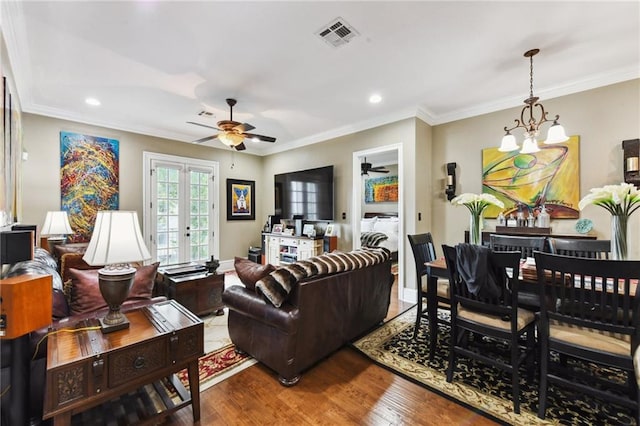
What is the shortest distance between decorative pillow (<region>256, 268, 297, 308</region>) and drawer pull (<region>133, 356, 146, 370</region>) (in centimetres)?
81

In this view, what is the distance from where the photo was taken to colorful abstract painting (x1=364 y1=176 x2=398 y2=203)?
7457 mm

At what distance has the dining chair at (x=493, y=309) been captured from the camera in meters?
1.81

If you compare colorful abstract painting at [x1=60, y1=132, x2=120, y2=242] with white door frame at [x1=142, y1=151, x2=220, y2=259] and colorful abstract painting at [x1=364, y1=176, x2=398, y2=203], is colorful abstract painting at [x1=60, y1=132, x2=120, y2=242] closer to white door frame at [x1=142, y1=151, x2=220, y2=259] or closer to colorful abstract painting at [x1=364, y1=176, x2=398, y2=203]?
white door frame at [x1=142, y1=151, x2=220, y2=259]

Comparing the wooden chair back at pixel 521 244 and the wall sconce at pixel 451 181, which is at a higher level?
the wall sconce at pixel 451 181

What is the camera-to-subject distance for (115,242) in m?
1.59

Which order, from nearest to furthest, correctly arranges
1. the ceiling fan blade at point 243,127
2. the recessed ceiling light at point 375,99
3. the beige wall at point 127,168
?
the ceiling fan blade at point 243,127 → the recessed ceiling light at point 375,99 → the beige wall at point 127,168

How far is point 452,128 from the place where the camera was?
4.20 m

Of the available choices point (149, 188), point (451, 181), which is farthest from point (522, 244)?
point (149, 188)

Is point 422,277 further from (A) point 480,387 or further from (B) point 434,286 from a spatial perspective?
(A) point 480,387

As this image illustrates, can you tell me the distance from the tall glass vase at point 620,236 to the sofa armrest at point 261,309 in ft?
7.43

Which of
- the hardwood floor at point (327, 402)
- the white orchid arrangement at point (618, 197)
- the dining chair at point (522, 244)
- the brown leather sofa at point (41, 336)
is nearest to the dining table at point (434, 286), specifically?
the dining chair at point (522, 244)

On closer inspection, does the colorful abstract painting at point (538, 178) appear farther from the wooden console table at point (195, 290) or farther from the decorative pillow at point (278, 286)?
the wooden console table at point (195, 290)

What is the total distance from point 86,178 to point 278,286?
13.8ft

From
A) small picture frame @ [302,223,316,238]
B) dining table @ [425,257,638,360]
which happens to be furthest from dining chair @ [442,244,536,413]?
small picture frame @ [302,223,316,238]
